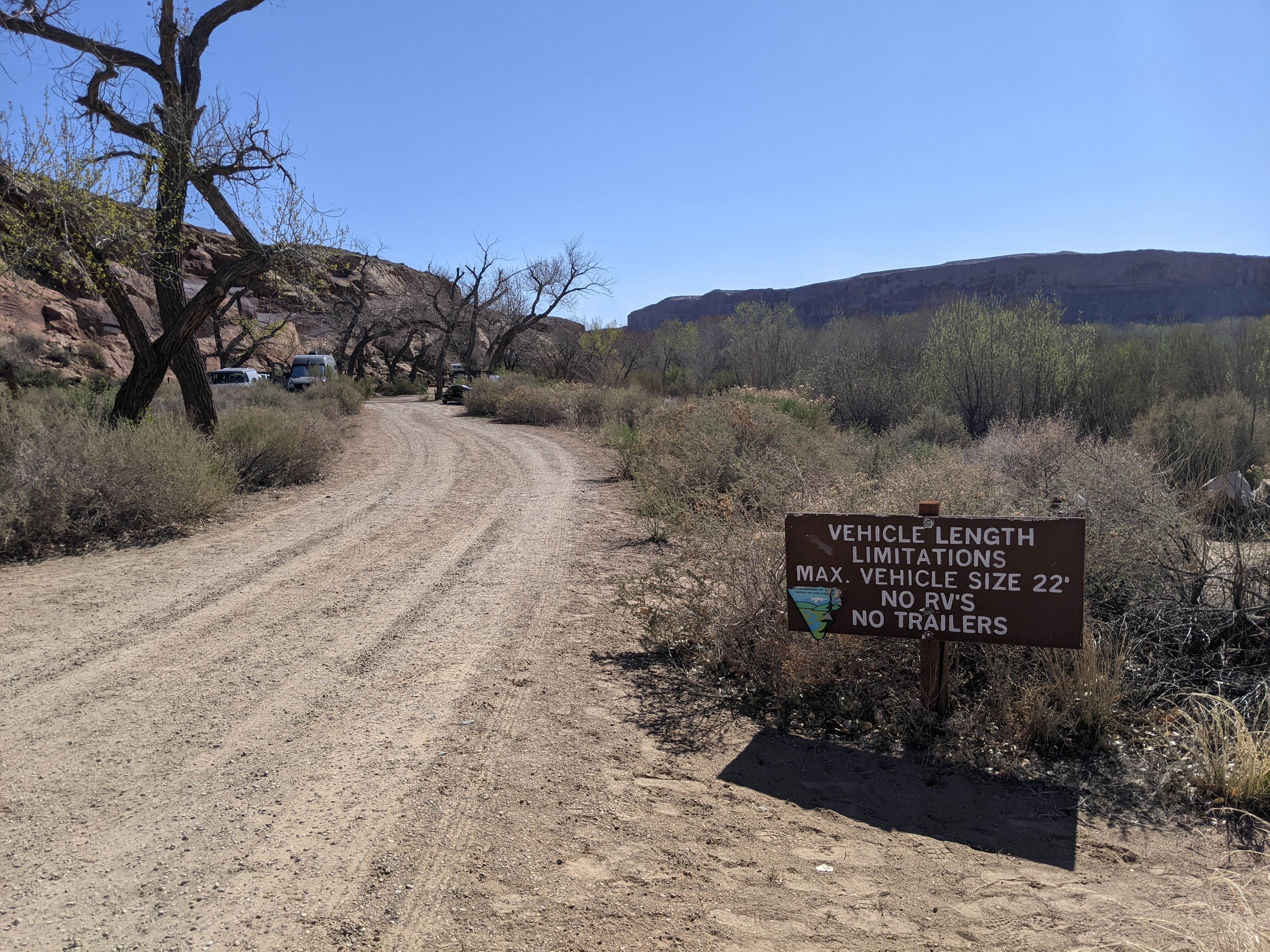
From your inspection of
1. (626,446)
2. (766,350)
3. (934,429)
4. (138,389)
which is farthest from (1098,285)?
(138,389)

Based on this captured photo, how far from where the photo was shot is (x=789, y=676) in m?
4.75

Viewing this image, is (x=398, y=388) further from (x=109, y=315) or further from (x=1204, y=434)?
(x=1204, y=434)

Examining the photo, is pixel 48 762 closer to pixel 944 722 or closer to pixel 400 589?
pixel 400 589

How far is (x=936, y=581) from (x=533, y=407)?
73.5 ft

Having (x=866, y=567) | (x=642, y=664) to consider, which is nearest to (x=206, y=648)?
(x=642, y=664)

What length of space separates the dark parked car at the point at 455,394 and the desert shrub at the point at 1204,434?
27.4 metres

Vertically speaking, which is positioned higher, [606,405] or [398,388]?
[398,388]

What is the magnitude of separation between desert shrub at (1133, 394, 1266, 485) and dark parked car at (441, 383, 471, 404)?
27354 millimetres

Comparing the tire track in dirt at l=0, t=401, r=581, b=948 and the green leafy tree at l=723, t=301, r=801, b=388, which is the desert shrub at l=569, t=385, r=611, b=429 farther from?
the tire track in dirt at l=0, t=401, r=581, b=948

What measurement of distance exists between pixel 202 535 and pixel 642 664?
605 centimetres

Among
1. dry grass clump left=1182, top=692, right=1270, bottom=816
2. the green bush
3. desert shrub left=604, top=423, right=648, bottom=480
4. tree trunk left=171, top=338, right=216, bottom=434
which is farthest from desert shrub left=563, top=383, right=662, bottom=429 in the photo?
the green bush

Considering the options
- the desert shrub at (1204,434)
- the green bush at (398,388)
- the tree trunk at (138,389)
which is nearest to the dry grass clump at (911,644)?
the desert shrub at (1204,434)

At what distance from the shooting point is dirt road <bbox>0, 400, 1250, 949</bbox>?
273 centimetres

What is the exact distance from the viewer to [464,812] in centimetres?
337
